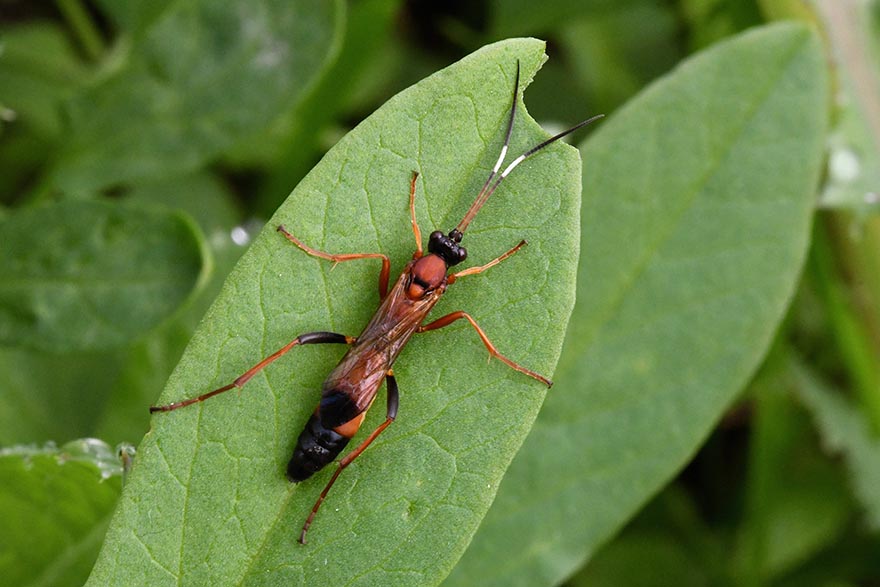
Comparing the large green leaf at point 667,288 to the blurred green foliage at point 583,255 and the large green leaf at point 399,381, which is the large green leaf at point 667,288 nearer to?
the blurred green foliage at point 583,255

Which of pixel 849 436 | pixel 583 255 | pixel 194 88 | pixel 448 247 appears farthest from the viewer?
pixel 849 436

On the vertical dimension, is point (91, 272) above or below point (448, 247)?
below

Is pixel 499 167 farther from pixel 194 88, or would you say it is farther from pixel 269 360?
pixel 194 88

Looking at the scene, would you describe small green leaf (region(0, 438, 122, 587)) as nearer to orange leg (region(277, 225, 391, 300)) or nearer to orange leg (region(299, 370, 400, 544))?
orange leg (region(299, 370, 400, 544))

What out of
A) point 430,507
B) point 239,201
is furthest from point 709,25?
point 430,507

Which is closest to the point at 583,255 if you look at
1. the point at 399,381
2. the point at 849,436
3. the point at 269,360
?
the point at 399,381

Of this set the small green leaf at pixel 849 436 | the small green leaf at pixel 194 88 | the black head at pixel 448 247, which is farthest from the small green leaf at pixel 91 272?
the small green leaf at pixel 849 436
